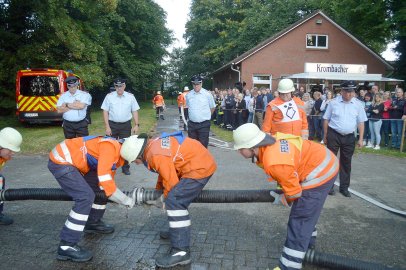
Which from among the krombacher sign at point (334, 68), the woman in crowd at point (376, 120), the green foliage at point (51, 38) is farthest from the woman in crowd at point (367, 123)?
the krombacher sign at point (334, 68)

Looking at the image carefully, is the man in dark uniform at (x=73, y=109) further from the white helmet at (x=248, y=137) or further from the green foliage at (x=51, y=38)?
the green foliage at (x=51, y=38)

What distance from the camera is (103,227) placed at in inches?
188

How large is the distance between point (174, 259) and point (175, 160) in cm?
106

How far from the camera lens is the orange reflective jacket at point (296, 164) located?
10.3 ft

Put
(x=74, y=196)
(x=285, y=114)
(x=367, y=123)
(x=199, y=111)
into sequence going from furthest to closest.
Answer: (x=367, y=123) < (x=199, y=111) < (x=285, y=114) < (x=74, y=196)

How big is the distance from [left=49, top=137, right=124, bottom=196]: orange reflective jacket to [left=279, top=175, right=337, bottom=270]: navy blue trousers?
1.85 m

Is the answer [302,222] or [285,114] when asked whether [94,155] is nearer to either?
[302,222]

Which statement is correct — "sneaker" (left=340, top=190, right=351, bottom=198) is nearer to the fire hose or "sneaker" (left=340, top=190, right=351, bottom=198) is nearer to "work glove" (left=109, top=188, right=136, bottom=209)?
the fire hose

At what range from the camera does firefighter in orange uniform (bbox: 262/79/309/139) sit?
19.3 ft

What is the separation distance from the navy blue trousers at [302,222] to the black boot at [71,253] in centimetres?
215

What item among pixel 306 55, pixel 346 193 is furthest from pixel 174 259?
pixel 306 55


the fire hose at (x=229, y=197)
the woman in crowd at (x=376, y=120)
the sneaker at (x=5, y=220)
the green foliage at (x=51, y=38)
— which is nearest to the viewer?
the fire hose at (x=229, y=197)

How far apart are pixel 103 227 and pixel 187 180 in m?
1.62

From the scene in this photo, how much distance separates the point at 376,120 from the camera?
11.3 m
